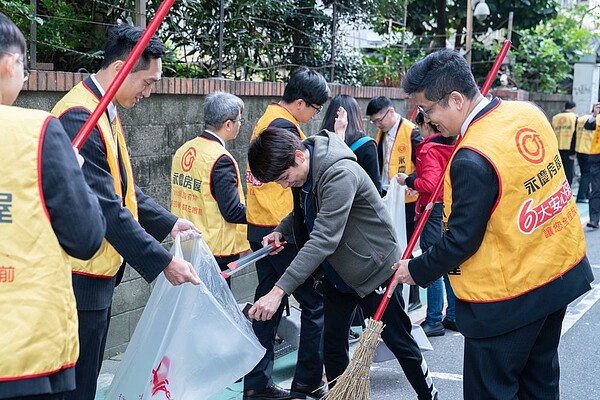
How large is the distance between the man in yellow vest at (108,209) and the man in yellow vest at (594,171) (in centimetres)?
897

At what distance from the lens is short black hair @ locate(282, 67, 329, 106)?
470 cm

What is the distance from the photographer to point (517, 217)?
2881 mm

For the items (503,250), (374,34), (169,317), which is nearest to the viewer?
(503,250)

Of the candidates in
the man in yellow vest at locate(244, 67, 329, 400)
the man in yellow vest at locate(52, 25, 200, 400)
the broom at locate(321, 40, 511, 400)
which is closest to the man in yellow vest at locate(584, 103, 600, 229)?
the man in yellow vest at locate(244, 67, 329, 400)

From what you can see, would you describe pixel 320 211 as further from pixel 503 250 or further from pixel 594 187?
pixel 594 187

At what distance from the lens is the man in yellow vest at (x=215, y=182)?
4.52 m

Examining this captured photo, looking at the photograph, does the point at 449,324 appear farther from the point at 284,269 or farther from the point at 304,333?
the point at 284,269

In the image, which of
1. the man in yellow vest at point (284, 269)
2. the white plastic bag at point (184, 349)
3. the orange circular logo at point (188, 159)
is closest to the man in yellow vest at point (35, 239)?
the white plastic bag at point (184, 349)

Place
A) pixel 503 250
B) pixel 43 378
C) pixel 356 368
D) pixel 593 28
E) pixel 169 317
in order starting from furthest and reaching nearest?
1. pixel 593 28
2. pixel 356 368
3. pixel 169 317
4. pixel 503 250
5. pixel 43 378

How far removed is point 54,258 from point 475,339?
1766 millimetres

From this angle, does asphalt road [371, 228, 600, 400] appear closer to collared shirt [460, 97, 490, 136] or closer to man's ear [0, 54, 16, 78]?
collared shirt [460, 97, 490, 136]

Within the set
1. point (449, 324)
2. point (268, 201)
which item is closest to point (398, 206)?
point (449, 324)

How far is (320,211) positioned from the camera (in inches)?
140

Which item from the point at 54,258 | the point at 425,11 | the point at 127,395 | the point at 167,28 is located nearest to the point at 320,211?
the point at 127,395
